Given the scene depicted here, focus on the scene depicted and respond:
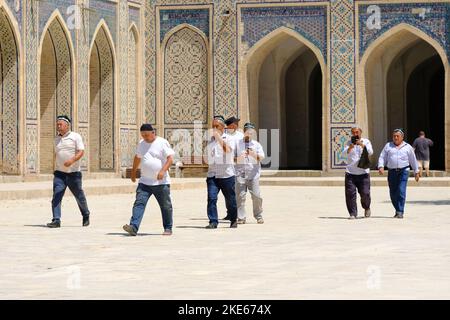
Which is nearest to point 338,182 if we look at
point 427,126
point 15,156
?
point 15,156

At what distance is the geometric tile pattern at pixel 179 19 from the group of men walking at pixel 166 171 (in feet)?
40.6

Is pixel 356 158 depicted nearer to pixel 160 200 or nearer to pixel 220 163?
pixel 220 163

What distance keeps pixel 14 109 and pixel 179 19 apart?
17.0ft

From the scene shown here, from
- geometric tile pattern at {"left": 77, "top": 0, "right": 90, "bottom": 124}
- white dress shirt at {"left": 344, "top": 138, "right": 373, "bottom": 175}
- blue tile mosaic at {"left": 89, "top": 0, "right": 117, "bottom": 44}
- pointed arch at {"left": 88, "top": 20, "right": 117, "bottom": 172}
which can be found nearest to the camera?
white dress shirt at {"left": 344, "top": 138, "right": 373, "bottom": 175}

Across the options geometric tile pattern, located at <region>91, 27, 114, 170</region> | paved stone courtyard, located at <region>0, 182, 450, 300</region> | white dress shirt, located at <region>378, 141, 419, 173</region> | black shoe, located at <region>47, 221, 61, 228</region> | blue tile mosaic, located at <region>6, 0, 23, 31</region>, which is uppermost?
blue tile mosaic, located at <region>6, 0, 23, 31</region>

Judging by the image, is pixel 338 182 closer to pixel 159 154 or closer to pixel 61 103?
pixel 61 103

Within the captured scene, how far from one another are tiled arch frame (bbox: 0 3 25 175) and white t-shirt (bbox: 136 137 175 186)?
9975mm

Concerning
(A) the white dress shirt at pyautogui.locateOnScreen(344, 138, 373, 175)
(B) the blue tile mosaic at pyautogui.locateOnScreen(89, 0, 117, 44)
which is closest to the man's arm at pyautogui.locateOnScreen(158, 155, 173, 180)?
(A) the white dress shirt at pyautogui.locateOnScreen(344, 138, 373, 175)

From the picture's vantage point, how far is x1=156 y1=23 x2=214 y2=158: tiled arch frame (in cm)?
2338

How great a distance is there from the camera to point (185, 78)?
925 inches

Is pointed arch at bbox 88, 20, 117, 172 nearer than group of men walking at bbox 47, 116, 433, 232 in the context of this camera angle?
No

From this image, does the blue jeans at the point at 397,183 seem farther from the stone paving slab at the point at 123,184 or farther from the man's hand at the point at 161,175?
the stone paving slab at the point at 123,184

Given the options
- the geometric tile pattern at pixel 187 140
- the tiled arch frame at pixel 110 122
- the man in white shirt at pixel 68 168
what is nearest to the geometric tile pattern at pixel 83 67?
the tiled arch frame at pixel 110 122

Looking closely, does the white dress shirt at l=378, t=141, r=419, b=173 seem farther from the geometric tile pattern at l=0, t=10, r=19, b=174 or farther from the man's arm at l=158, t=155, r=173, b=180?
the geometric tile pattern at l=0, t=10, r=19, b=174
